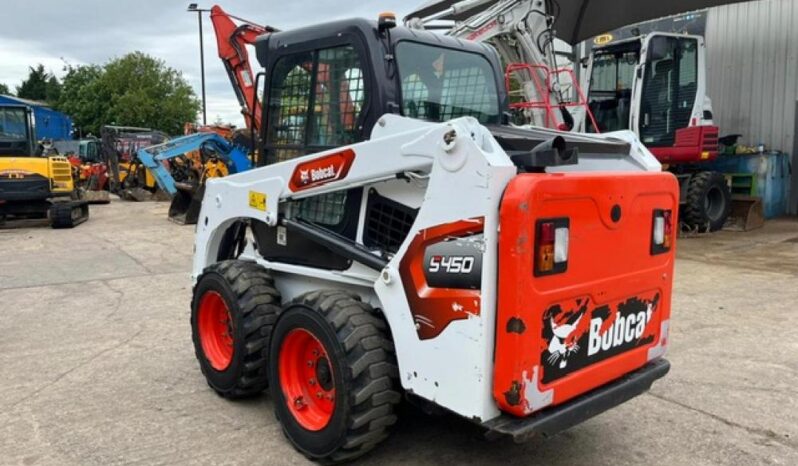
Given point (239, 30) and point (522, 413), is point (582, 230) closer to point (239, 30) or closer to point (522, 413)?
point (522, 413)

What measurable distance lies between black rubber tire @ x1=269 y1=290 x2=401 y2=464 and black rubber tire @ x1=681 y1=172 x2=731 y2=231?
379 inches

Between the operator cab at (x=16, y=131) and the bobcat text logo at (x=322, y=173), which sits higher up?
the operator cab at (x=16, y=131)

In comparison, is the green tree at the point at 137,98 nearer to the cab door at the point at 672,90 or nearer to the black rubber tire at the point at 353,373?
the cab door at the point at 672,90

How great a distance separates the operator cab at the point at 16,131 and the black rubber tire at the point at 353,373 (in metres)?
13.6

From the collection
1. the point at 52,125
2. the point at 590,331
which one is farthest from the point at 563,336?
the point at 52,125

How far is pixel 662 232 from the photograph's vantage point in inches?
131

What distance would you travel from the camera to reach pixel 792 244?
1056 cm

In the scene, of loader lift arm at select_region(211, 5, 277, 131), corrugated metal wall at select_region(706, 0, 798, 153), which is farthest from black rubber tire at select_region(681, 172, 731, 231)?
loader lift arm at select_region(211, 5, 277, 131)

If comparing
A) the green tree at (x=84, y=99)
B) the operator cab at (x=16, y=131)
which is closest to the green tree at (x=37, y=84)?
the green tree at (x=84, y=99)

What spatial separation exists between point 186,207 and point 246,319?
11557mm

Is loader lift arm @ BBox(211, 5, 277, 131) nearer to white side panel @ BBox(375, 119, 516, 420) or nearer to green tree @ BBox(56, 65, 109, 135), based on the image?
white side panel @ BBox(375, 119, 516, 420)

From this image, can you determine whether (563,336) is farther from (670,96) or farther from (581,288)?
(670,96)

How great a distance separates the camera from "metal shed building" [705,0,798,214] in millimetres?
14359

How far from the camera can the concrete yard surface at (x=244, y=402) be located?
3461 millimetres
